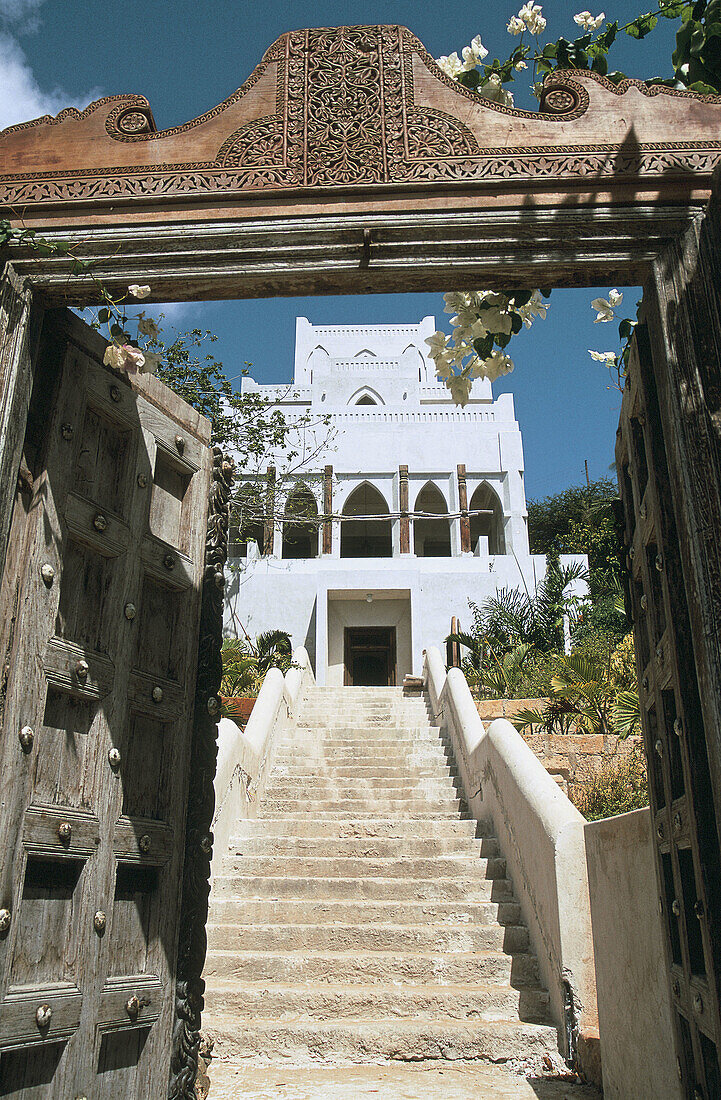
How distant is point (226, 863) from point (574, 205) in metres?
5.58

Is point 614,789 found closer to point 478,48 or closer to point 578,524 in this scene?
point 478,48

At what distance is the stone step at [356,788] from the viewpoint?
863cm

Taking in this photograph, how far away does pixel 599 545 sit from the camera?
96.7ft

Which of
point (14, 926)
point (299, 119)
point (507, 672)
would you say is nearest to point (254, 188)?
point (299, 119)

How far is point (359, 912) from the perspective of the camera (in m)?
6.18

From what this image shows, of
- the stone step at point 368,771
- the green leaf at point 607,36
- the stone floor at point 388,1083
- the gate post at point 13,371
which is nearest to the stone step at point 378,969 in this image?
the stone floor at point 388,1083

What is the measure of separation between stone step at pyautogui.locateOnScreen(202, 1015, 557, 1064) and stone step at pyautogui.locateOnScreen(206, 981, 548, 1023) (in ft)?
0.43

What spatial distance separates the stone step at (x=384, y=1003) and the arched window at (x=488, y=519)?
17.4 meters

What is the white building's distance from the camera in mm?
21000

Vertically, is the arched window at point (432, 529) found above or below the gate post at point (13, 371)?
above

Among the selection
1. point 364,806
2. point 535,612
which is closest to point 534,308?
point 364,806

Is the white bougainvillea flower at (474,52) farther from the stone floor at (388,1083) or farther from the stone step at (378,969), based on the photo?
the stone step at (378,969)

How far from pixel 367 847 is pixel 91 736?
464 cm

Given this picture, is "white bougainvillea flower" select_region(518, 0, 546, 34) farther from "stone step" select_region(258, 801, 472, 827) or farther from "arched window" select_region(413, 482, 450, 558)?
"arched window" select_region(413, 482, 450, 558)
